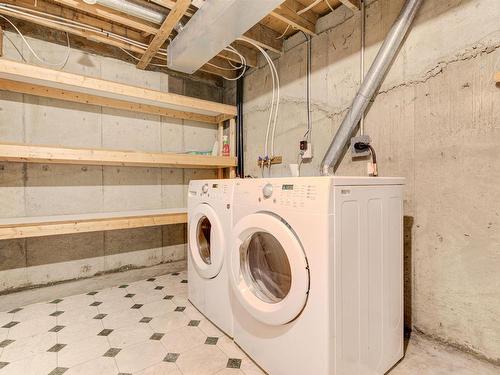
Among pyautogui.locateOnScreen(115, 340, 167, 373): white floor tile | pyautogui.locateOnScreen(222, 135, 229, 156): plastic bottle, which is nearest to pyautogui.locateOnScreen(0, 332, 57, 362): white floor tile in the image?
pyautogui.locateOnScreen(115, 340, 167, 373): white floor tile

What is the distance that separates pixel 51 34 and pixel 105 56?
0.43m

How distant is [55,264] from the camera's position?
244cm

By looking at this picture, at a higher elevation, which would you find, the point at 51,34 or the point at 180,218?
the point at 51,34

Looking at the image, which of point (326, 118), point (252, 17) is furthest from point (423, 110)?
point (252, 17)

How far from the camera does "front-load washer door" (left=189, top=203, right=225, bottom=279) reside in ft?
5.89

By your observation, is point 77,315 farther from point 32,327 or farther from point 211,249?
point 211,249

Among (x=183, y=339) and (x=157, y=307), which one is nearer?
(x=183, y=339)

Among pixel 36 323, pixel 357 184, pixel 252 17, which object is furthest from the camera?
pixel 36 323

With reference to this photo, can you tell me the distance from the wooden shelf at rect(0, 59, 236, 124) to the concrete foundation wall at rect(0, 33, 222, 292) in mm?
84

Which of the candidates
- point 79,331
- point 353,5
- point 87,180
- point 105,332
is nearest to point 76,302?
point 79,331

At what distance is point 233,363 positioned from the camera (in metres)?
1.53

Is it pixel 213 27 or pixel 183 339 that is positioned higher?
pixel 213 27

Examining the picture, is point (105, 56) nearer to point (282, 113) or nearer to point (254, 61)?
point (254, 61)

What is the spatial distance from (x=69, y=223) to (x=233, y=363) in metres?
1.55
